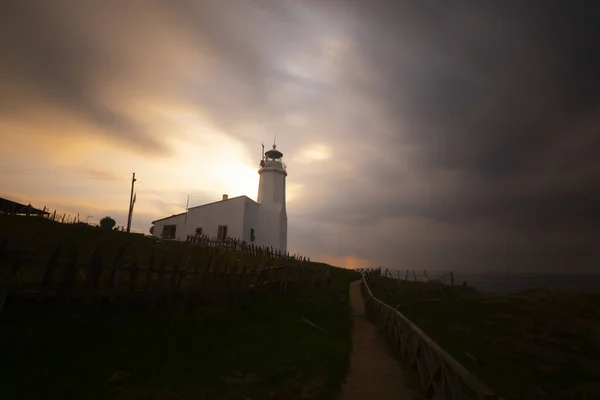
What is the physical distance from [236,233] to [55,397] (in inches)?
1213

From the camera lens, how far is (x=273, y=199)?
4103 centimetres

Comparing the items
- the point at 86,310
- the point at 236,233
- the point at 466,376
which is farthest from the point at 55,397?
the point at 236,233

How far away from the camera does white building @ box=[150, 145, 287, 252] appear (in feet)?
119

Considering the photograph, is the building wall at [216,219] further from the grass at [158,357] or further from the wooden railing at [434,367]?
the wooden railing at [434,367]

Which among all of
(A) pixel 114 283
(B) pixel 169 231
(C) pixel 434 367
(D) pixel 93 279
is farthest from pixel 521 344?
(B) pixel 169 231

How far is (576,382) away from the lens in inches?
354

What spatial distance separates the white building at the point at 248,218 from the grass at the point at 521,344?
2123cm

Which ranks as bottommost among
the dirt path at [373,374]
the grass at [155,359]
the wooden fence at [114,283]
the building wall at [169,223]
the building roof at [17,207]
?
the dirt path at [373,374]

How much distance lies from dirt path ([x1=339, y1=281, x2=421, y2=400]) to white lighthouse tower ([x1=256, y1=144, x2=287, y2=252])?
Answer: 26.8m

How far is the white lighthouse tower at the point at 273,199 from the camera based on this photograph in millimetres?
39812

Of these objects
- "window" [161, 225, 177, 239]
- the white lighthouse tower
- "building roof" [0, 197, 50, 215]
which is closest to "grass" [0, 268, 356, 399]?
"building roof" [0, 197, 50, 215]

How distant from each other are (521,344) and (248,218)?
93.4 ft

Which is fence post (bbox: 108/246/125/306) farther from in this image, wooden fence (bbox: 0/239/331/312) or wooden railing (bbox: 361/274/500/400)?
wooden railing (bbox: 361/274/500/400)

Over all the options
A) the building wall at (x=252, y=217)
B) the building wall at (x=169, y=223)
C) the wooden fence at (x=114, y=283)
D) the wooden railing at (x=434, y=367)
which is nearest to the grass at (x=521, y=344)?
the wooden railing at (x=434, y=367)
